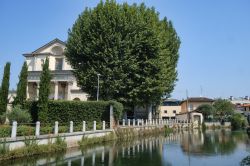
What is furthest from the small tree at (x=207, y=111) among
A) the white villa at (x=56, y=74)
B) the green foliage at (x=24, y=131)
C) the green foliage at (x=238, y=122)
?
the green foliage at (x=24, y=131)

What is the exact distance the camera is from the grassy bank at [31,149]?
16.9 metres

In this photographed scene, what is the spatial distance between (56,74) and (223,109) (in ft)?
160

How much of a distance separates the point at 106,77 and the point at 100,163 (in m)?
17.7

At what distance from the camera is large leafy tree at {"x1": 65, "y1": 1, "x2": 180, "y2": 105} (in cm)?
3406

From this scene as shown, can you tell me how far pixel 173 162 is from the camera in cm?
1800

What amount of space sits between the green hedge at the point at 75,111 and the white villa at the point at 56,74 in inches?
755

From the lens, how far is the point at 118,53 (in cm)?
3434

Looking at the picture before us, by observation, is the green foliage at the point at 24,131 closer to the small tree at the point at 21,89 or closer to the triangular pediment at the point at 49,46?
the small tree at the point at 21,89

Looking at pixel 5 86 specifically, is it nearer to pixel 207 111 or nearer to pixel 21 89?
pixel 21 89

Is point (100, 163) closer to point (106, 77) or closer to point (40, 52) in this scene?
point (106, 77)

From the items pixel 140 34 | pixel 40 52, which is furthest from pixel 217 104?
pixel 140 34

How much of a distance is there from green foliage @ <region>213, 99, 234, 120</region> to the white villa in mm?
42661

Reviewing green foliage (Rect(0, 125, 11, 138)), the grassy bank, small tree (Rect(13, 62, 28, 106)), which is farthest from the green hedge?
green foliage (Rect(0, 125, 11, 138))

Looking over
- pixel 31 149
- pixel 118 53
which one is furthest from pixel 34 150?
pixel 118 53
